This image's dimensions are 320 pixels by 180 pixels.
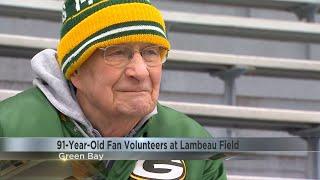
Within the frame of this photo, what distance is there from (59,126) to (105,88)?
0.12 meters

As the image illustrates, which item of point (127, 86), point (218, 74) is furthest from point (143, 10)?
point (218, 74)

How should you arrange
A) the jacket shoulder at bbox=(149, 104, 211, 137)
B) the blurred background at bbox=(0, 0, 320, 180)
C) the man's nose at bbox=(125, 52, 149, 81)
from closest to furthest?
the man's nose at bbox=(125, 52, 149, 81) → the jacket shoulder at bbox=(149, 104, 211, 137) → the blurred background at bbox=(0, 0, 320, 180)

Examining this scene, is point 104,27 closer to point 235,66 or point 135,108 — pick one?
point 135,108

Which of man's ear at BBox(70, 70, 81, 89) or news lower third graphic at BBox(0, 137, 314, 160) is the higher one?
man's ear at BBox(70, 70, 81, 89)

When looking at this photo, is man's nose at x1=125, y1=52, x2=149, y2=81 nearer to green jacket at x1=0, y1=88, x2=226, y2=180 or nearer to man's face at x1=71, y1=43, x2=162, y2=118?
man's face at x1=71, y1=43, x2=162, y2=118

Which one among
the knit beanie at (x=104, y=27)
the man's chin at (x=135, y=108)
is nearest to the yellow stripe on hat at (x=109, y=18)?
the knit beanie at (x=104, y=27)

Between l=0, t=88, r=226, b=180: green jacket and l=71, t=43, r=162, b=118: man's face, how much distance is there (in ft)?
0.30

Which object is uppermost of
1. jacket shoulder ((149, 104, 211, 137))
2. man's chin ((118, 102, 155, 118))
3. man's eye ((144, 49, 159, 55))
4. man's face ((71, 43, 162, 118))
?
man's eye ((144, 49, 159, 55))

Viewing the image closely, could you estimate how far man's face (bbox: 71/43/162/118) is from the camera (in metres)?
0.71

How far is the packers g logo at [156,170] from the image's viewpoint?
79cm

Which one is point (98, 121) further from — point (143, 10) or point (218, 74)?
point (218, 74)

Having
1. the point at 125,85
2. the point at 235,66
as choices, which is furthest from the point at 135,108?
the point at 235,66

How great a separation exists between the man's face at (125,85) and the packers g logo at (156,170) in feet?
0.30

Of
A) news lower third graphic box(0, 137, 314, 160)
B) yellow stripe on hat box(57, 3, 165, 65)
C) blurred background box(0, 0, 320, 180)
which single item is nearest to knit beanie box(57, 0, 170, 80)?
yellow stripe on hat box(57, 3, 165, 65)
